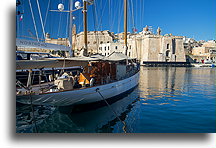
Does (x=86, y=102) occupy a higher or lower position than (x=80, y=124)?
higher

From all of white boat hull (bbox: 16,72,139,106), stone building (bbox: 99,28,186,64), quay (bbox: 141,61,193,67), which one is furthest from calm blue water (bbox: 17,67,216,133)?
stone building (bbox: 99,28,186,64)

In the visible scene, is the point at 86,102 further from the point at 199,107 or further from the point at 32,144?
the point at 199,107

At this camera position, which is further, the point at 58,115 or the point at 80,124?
the point at 58,115

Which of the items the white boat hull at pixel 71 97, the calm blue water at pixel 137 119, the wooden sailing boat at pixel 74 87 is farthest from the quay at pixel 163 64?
the white boat hull at pixel 71 97

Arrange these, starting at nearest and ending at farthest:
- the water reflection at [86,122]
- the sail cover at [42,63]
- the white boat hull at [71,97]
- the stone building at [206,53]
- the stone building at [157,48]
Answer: the white boat hull at [71,97]
the water reflection at [86,122]
the sail cover at [42,63]
the stone building at [157,48]
the stone building at [206,53]

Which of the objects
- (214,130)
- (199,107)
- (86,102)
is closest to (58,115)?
(86,102)

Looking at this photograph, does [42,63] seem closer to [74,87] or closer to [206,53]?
[74,87]

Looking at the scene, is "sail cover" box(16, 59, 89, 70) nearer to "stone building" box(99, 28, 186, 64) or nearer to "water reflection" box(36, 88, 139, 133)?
"water reflection" box(36, 88, 139, 133)

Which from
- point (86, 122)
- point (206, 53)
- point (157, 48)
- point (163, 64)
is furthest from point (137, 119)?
point (206, 53)

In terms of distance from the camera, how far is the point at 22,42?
6402 mm

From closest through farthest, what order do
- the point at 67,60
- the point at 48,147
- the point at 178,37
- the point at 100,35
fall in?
the point at 48,147 < the point at 67,60 < the point at 178,37 < the point at 100,35

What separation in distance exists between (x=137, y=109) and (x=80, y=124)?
3213mm

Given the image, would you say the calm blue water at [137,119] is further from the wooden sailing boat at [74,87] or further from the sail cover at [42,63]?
the sail cover at [42,63]

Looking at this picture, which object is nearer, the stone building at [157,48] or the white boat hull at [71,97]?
the white boat hull at [71,97]
